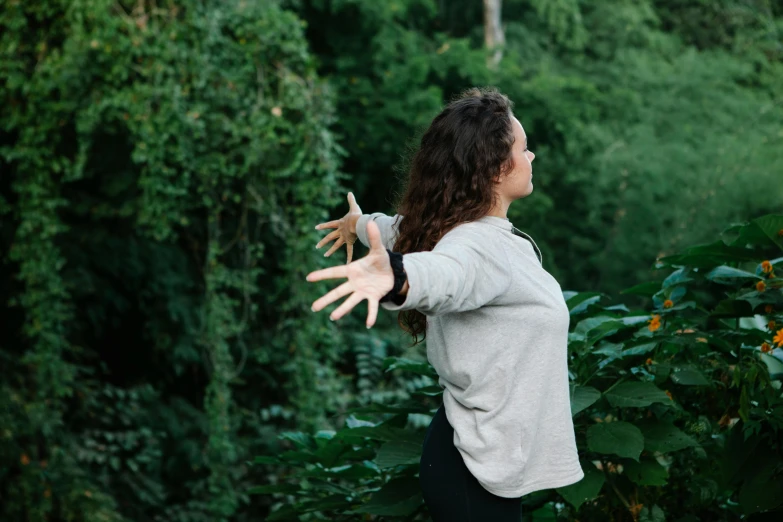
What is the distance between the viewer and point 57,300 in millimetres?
4840

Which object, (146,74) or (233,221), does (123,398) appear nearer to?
(233,221)

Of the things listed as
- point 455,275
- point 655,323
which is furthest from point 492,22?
point 455,275

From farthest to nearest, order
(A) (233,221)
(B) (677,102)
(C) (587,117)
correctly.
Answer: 1. (B) (677,102)
2. (C) (587,117)
3. (A) (233,221)

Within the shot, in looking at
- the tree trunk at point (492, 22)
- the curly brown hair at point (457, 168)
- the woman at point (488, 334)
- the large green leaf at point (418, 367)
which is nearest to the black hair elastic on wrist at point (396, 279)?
the woman at point (488, 334)

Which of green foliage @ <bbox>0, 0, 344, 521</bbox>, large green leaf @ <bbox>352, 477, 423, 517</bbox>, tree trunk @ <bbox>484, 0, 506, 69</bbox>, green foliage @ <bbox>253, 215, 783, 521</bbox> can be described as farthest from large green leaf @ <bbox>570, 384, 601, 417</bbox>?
tree trunk @ <bbox>484, 0, 506, 69</bbox>

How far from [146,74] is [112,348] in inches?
97.6

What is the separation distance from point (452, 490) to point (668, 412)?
0.65m

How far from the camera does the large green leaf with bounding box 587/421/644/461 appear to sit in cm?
173

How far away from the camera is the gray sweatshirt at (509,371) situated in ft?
4.70

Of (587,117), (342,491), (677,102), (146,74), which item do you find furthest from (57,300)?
(677,102)

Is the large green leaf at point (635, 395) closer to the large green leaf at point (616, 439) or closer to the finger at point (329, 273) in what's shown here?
the large green leaf at point (616, 439)

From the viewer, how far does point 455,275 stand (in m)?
1.29

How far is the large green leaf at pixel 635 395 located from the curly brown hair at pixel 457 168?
1.75 ft

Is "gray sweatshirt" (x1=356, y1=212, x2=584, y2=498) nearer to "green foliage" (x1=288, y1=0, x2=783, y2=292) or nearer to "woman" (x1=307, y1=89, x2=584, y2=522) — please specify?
"woman" (x1=307, y1=89, x2=584, y2=522)
